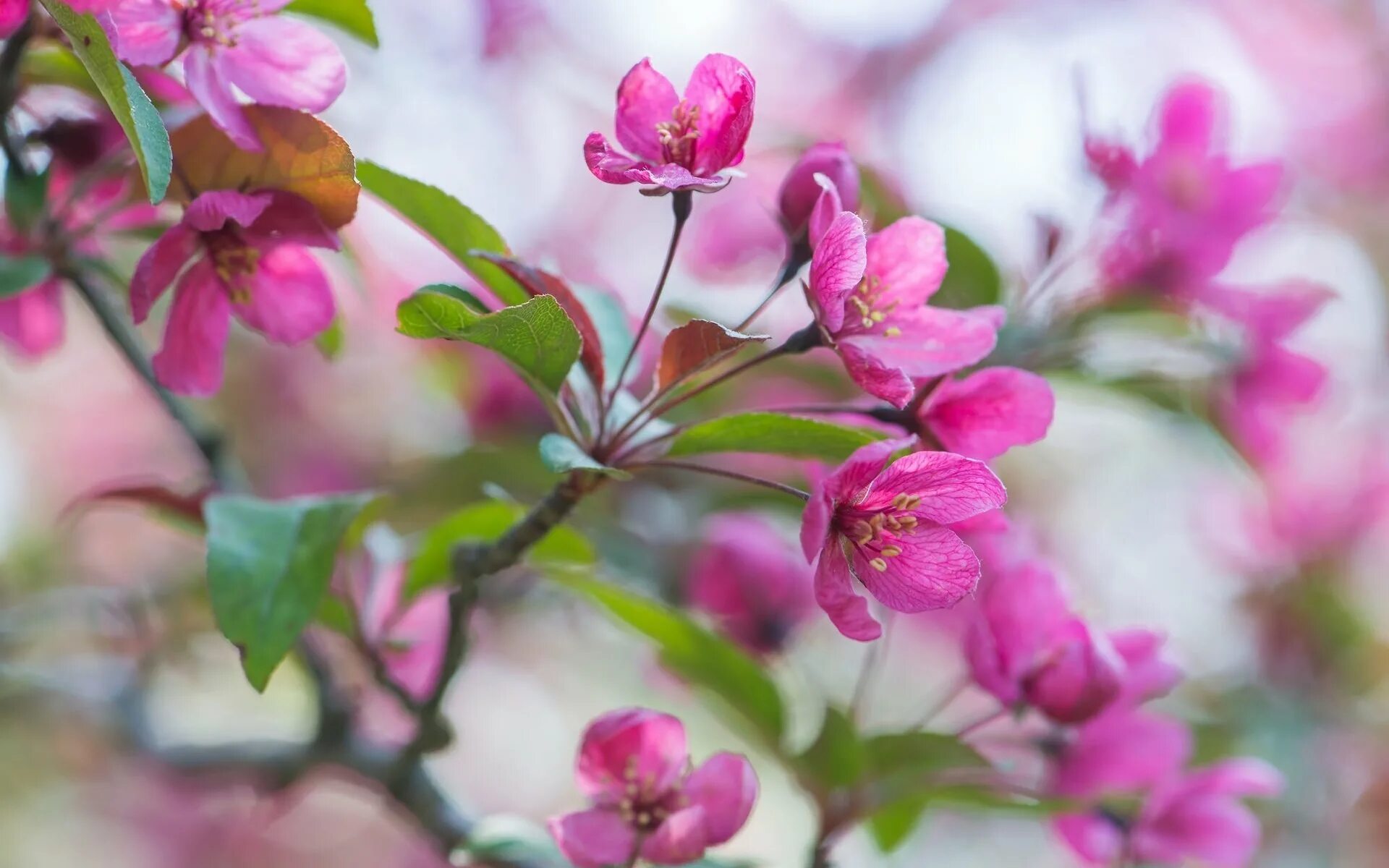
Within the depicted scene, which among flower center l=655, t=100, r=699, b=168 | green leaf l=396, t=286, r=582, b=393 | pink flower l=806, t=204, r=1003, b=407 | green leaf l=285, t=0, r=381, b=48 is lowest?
green leaf l=396, t=286, r=582, b=393

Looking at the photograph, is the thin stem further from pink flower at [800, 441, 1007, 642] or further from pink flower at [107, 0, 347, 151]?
pink flower at [107, 0, 347, 151]

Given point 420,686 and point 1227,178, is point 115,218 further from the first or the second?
point 1227,178

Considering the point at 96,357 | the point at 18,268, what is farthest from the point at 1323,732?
the point at 96,357

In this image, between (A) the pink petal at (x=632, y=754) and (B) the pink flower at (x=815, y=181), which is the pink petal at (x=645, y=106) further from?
(A) the pink petal at (x=632, y=754)

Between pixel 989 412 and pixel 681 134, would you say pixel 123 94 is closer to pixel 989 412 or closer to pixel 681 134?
pixel 681 134

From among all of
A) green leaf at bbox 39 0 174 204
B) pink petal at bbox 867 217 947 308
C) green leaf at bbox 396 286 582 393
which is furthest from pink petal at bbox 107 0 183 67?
pink petal at bbox 867 217 947 308
